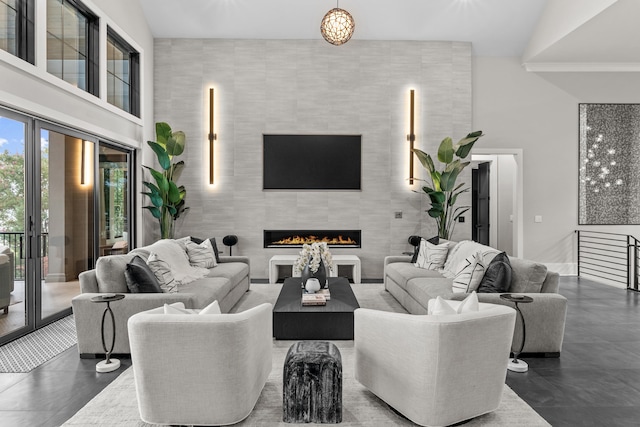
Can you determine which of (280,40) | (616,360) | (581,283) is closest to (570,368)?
(616,360)

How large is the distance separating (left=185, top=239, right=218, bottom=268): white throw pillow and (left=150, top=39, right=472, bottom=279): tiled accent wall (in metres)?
1.69

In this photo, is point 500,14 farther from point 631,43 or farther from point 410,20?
point 631,43

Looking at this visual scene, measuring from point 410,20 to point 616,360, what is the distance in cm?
563

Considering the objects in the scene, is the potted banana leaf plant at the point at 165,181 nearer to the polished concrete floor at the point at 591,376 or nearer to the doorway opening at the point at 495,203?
the polished concrete floor at the point at 591,376

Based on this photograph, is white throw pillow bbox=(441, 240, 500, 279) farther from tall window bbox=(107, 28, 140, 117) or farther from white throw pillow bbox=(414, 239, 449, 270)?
tall window bbox=(107, 28, 140, 117)

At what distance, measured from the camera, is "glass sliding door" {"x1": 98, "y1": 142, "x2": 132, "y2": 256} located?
18.2ft

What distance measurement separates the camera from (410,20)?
671 cm

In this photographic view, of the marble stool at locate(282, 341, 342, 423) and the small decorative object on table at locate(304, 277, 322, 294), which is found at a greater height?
the small decorative object on table at locate(304, 277, 322, 294)

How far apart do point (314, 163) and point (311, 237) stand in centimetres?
131

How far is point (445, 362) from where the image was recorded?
2152mm

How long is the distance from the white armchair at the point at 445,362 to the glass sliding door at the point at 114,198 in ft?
15.2

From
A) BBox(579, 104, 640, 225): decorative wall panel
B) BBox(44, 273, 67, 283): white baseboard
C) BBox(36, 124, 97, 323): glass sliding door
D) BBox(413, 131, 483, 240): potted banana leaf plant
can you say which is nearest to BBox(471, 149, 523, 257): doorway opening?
BBox(579, 104, 640, 225): decorative wall panel

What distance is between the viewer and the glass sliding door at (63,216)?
4.31m

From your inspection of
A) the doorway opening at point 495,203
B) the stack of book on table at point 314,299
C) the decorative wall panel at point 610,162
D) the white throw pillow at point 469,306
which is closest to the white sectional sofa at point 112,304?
the stack of book on table at point 314,299
